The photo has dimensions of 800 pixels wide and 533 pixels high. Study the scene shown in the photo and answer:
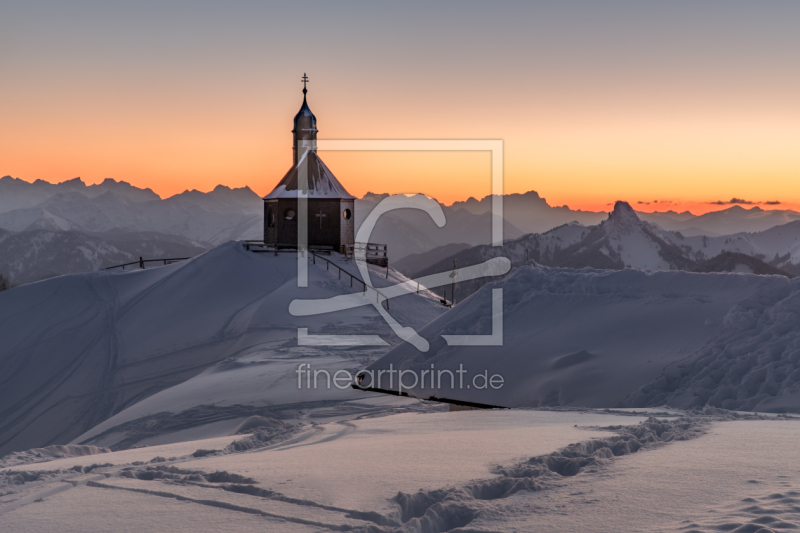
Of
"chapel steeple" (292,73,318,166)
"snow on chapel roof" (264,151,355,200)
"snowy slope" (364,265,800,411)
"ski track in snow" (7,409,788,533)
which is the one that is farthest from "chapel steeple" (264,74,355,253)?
"ski track in snow" (7,409,788,533)

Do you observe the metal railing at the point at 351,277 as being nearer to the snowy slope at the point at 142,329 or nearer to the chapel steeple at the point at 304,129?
the snowy slope at the point at 142,329

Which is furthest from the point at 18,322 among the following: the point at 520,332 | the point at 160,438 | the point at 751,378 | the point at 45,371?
the point at 751,378

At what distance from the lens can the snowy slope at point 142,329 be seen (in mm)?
20500

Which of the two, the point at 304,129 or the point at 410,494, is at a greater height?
A: the point at 304,129

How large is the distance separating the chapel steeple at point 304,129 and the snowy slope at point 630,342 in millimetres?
30210

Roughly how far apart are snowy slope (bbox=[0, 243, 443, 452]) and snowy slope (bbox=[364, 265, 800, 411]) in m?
5.07

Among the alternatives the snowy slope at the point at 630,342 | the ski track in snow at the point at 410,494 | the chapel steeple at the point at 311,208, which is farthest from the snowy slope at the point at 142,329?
the ski track in snow at the point at 410,494

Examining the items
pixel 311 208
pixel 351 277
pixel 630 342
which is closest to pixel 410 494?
pixel 630 342

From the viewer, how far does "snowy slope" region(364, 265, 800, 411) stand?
9.43 meters

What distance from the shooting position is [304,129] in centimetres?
4122

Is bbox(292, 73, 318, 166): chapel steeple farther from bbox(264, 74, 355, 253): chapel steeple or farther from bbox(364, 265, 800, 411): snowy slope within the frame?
bbox(364, 265, 800, 411): snowy slope

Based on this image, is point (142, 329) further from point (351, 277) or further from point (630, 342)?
point (630, 342)

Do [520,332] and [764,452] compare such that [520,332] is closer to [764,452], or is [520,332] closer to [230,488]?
[764,452]

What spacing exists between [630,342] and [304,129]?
1322 inches
